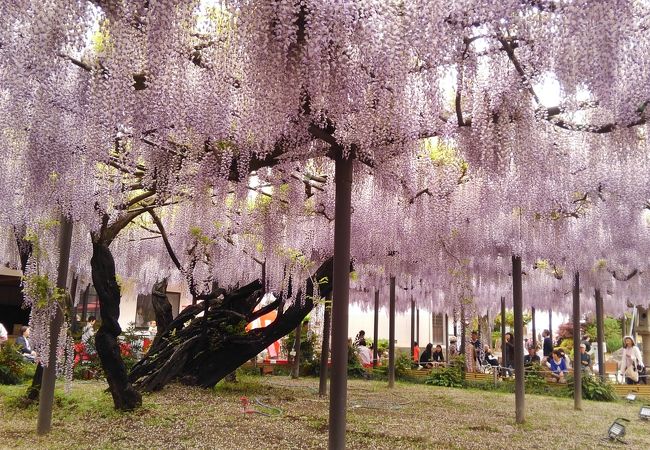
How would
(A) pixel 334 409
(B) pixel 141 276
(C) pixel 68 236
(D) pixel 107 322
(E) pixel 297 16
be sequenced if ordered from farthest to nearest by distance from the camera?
(B) pixel 141 276
(D) pixel 107 322
(C) pixel 68 236
(A) pixel 334 409
(E) pixel 297 16

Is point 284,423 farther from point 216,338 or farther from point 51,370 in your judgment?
point 216,338

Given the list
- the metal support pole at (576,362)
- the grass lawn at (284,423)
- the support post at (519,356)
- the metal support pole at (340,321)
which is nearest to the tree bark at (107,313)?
the grass lawn at (284,423)

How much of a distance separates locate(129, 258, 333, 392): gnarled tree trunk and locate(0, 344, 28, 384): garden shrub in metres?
2.38

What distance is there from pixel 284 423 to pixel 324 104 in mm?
3328

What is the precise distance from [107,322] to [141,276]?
8.92 metres

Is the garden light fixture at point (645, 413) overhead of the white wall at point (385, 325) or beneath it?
beneath

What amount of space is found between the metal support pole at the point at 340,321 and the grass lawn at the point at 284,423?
86 cm

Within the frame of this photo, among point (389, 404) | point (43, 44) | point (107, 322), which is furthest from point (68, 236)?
point (389, 404)

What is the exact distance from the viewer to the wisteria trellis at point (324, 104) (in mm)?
3229

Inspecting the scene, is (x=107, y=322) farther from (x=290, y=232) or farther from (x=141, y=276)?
(x=141, y=276)

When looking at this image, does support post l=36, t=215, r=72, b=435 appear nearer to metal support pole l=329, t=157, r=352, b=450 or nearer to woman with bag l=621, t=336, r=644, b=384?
metal support pole l=329, t=157, r=352, b=450

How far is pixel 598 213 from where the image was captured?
767 centimetres

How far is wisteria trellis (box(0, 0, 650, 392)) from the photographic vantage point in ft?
10.6

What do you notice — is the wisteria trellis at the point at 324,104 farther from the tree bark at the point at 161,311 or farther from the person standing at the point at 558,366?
the person standing at the point at 558,366
